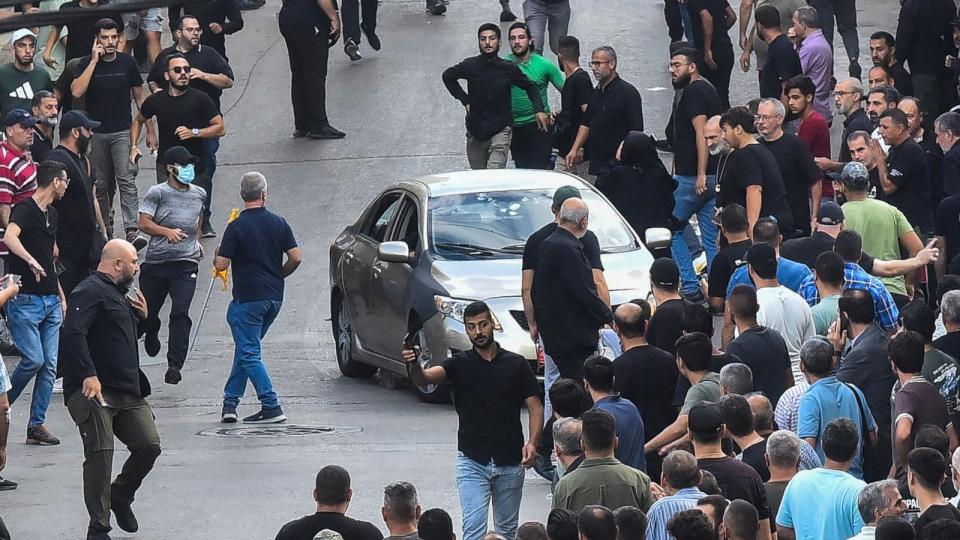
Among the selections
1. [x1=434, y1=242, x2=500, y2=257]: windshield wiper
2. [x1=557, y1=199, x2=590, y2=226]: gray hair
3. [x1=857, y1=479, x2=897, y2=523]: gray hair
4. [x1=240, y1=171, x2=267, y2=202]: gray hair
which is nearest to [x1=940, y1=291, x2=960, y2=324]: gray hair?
[x1=857, y1=479, x2=897, y2=523]: gray hair

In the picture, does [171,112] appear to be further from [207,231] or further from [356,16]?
[356,16]

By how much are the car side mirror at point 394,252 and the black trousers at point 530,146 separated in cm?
436

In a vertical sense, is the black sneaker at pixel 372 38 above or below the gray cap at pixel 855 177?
below

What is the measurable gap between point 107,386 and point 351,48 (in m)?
13.7

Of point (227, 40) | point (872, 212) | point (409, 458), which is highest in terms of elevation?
point (872, 212)

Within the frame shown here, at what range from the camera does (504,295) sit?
12.6 m

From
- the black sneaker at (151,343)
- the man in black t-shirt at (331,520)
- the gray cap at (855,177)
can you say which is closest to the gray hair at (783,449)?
the man in black t-shirt at (331,520)

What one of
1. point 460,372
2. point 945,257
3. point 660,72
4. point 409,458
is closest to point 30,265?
point 409,458

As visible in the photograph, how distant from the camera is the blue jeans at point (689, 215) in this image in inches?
584

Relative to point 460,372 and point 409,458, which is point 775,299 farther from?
point 409,458

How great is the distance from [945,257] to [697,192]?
3525 mm

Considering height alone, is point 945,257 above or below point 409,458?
above

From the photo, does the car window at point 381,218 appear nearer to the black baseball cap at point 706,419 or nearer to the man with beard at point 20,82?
the man with beard at point 20,82

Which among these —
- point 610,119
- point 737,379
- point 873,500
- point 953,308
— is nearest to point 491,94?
point 610,119
